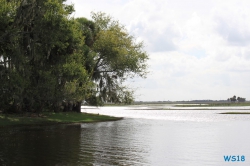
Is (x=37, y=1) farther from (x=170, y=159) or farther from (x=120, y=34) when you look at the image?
(x=120, y=34)

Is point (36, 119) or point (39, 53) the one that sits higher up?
point (39, 53)

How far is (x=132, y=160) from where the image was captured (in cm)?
1722

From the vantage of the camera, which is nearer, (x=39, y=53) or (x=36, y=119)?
(x=39, y=53)

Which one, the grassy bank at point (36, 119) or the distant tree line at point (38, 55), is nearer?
the distant tree line at point (38, 55)

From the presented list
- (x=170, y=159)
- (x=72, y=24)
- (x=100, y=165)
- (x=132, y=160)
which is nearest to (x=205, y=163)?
(x=170, y=159)

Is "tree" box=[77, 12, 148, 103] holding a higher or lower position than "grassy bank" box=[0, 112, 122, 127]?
higher

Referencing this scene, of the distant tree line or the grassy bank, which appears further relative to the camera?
the grassy bank

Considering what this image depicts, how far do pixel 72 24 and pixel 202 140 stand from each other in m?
22.0

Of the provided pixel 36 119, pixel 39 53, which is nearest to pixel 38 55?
pixel 39 53

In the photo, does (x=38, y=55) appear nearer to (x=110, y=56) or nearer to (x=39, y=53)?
(x=39, y=53)

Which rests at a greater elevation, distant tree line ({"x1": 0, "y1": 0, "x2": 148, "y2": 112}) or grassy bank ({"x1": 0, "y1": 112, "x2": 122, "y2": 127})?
distant tree line ({"x1": 0, "y1": 0, "x2": 148, "y2": 112})

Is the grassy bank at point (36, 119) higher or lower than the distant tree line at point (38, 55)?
lower

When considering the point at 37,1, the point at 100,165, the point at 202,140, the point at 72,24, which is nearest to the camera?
the point at 100,165

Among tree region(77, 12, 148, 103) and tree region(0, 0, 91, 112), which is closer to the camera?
tree region(0, 0, 91, 112)
